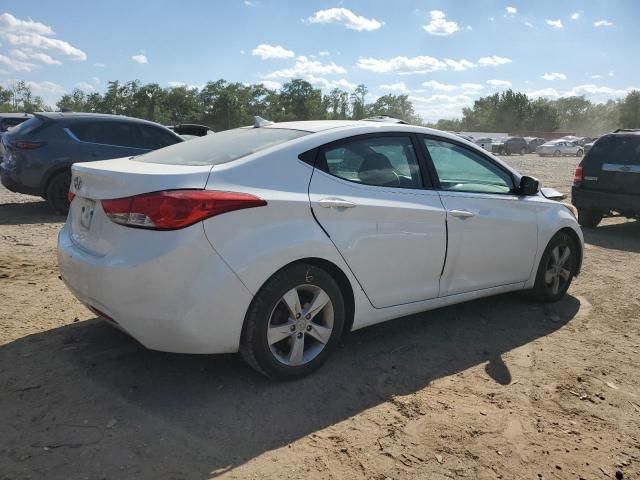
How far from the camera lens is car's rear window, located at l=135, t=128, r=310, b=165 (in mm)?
3363

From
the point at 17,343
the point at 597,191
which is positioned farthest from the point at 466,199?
the point at 597,191

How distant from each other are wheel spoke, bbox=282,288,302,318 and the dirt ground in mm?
459

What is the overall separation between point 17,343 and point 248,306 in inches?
74.4

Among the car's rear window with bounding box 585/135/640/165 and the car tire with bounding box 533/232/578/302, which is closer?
the car tire with bounding box 533/232/578/302

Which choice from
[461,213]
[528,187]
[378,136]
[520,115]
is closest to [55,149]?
[378,136]

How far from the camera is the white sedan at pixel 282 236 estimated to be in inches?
113

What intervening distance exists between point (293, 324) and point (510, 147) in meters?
53.3

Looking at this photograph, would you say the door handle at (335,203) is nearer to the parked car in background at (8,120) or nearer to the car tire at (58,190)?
the car tire at (58,190)

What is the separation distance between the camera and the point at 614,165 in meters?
8.75

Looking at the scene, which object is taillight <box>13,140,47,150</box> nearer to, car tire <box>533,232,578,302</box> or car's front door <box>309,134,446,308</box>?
car's front door <box>309,134,446,308</box>

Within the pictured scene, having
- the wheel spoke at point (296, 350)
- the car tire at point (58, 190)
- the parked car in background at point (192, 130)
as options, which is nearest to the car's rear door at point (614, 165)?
the wheel spoke at point (296, 350)

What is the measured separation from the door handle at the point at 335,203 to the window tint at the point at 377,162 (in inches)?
8.1

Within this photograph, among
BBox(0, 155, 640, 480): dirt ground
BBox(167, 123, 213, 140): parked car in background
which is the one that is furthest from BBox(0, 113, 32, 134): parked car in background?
BBox(0, 155, 640, 480): dirt ground

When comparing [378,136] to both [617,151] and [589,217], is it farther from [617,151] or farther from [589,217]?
[589,217]
